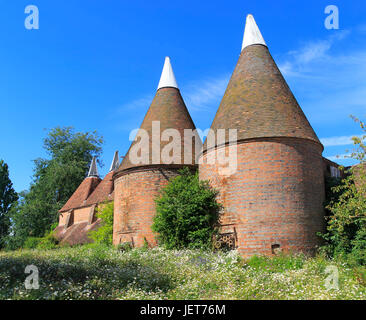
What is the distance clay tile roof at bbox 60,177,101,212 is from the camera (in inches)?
1184

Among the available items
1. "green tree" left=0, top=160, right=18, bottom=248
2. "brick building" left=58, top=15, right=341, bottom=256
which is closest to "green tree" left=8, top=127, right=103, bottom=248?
"green tree" left=0, top=160, right=18, bottom=248

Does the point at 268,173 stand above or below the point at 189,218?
above

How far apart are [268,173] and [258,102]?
2971mm

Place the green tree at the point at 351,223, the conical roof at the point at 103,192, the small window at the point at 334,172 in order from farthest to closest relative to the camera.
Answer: the conical roof at the point at 103,192 → the small window at the point at 334,172 → the green tree at the point at 351,223

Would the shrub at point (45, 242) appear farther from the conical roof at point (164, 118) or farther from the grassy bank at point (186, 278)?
the grassy bank at point (186, 278)

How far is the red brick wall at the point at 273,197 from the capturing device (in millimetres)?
12508

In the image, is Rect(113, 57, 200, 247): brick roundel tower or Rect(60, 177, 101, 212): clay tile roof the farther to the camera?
Rect(60, 177, 101, 212): clay tile roof

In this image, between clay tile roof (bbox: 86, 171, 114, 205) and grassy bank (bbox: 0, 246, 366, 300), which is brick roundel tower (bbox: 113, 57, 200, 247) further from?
clay tile roof (bbox: 86, 171, 114, 205)

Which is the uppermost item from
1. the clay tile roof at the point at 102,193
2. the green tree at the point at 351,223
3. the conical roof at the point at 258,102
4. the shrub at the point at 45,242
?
the conical roof at the point at 258,102

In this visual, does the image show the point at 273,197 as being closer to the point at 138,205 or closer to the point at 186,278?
the point at 186,278

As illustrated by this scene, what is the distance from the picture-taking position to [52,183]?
117ft

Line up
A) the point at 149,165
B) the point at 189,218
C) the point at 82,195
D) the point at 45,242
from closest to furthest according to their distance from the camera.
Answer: the point at 189,218
the point at 149,165
the point at 45,242
the point at 82,195

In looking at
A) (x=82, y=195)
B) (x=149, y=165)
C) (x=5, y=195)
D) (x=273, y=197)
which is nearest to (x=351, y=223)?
(x=273, y=197)

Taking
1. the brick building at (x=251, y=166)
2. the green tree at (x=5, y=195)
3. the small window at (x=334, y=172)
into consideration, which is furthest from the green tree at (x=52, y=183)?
the small window at (x=334, y=172)
